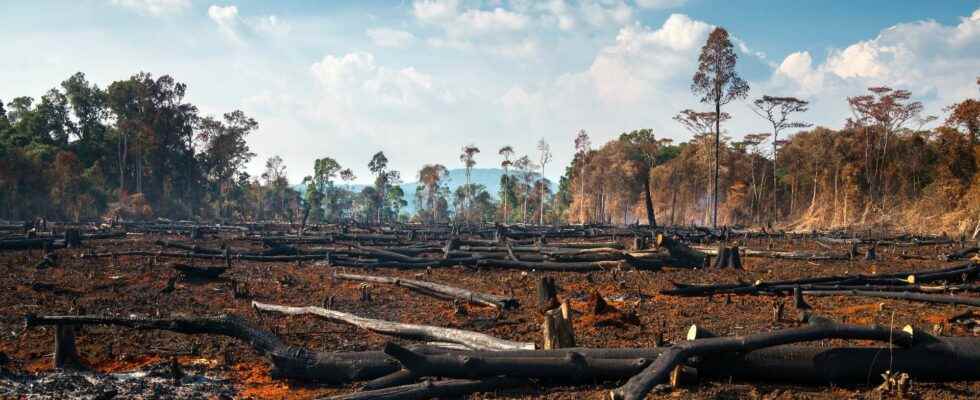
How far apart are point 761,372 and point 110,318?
790 centimetres

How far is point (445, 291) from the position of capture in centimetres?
1373

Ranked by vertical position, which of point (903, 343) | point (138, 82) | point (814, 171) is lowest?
point (903, 343)

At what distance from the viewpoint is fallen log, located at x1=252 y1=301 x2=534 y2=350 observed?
7629mm

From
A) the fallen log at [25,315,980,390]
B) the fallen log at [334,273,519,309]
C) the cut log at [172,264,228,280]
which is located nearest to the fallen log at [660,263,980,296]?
the fallen log at [334,273,519,309]

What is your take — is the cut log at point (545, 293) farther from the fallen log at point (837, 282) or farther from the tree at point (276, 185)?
the tree at point (276, 185)

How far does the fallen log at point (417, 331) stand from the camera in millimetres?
7629

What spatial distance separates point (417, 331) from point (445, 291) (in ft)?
15.2

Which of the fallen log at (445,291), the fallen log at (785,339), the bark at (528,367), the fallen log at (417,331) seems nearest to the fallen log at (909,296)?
the fallen log at (445,291)

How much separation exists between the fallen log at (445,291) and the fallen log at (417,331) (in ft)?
9.11

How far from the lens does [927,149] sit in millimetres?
52812

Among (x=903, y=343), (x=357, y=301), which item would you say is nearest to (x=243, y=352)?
(x=357, y=301)

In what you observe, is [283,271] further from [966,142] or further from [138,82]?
[138,82]

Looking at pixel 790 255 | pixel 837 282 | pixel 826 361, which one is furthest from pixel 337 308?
pixel 790 255

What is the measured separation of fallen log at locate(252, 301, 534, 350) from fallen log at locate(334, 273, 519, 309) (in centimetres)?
278
